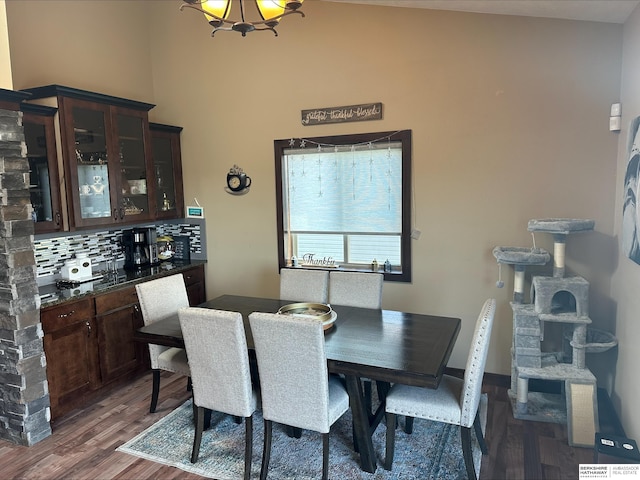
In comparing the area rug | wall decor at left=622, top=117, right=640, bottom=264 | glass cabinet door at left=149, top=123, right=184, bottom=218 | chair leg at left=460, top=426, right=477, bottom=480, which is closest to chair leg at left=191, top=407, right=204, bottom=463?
the area rug

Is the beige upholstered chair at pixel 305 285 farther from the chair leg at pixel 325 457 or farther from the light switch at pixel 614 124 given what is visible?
the light switch at pixel 614 124

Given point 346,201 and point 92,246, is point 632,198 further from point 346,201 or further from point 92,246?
point 92,246

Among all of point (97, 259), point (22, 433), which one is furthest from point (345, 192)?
point (22, 433)

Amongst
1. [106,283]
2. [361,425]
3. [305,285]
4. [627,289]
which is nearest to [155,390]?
[106,283]

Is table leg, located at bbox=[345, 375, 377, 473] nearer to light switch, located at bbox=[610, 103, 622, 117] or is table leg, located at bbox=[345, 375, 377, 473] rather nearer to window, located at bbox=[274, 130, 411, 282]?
window, located at bbox=[274, 130, 411, 282]

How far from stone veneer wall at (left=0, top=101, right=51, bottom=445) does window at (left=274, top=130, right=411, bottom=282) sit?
2015mm

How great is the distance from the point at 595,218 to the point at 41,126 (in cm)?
401

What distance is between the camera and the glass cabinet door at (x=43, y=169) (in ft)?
10.6

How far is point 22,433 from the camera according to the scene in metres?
2.93

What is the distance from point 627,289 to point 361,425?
1.83 meters

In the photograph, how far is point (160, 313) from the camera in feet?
10.8

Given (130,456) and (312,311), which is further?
(312,311)

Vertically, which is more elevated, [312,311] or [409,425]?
[312,311]

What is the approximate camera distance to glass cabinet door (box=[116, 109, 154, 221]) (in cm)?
387
